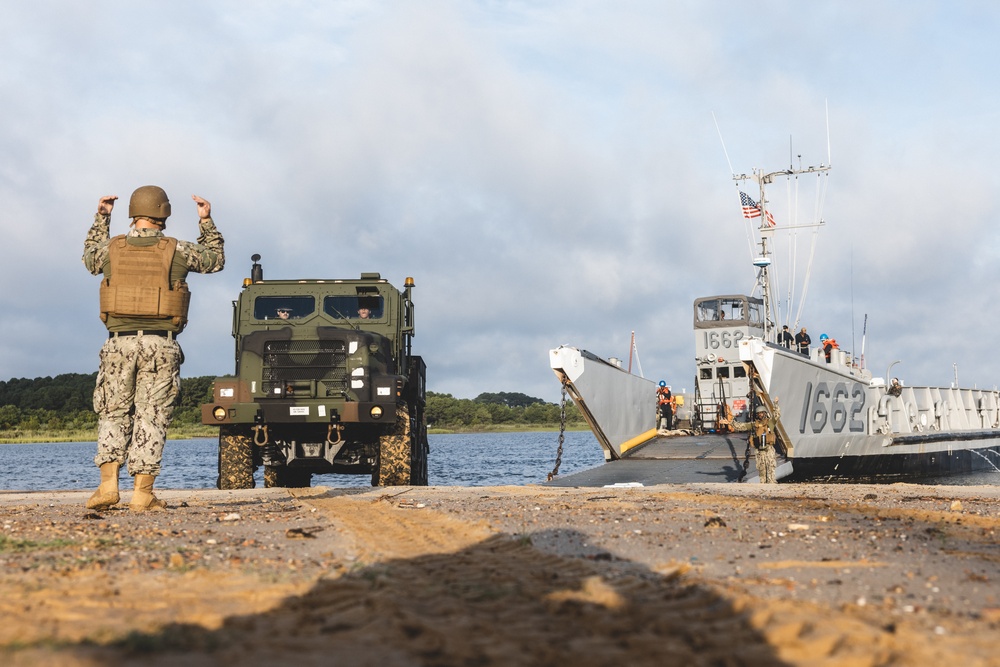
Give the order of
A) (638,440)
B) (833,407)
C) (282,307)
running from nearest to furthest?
1. (282,307)
2. (833,407)
3. (638,440)

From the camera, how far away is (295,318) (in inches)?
588

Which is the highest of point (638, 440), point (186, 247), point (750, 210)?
point (750, 210)

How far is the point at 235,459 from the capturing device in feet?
45.4

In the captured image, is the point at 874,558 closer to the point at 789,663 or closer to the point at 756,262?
the point at 789,663

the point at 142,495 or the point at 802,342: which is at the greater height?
the point at 802,342

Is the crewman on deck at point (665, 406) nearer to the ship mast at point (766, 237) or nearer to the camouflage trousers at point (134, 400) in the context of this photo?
the ship mast at point (766, 237)

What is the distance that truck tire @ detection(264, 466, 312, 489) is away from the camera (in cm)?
1623

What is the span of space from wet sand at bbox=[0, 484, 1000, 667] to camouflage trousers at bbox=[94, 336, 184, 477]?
20.3 inches

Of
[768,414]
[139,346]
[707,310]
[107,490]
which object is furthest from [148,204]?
[707,310]

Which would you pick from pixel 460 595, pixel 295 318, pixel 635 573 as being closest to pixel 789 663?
pixel 460 595

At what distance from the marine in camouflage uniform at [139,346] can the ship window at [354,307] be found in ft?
22.5

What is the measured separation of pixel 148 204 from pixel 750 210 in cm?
2168

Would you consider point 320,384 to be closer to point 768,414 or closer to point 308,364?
point 308,364

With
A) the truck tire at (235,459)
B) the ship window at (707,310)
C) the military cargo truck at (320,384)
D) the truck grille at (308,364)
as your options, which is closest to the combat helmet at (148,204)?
the military cargo truck at (320,384)
